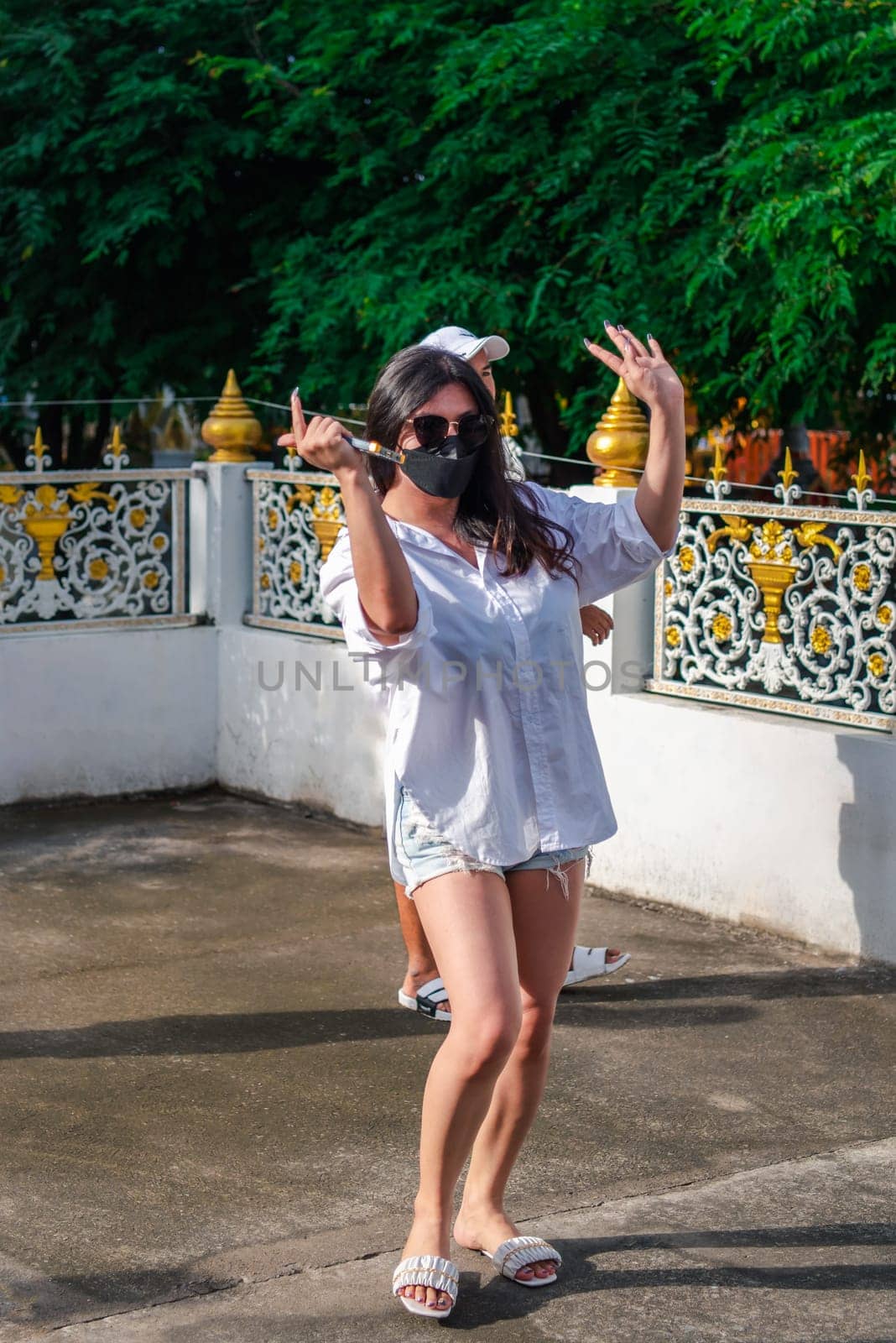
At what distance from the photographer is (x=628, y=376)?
3.48 meters

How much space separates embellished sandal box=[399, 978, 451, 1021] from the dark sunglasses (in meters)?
2.18

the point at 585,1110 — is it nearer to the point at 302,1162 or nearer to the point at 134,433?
the point at 302,1162

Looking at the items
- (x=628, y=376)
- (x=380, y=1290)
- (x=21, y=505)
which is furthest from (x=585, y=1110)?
(x=21, y=505)

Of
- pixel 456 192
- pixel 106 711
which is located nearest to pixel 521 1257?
pixel 106 711

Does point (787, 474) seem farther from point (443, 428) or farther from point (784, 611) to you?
point (443, 428)

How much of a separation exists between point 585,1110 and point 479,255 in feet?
21.5

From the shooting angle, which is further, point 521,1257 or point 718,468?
point 718,468

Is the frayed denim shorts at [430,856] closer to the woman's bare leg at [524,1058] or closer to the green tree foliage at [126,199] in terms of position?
the woman's bare leg at [524,1058]

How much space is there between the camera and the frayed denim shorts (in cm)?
338

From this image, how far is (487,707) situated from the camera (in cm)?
338

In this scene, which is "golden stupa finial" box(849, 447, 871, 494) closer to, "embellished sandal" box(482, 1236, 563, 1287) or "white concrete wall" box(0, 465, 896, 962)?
"white concrete wall" box(0, 465, 896, 962)

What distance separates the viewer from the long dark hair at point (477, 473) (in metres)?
3.44

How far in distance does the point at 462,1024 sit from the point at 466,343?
163cm

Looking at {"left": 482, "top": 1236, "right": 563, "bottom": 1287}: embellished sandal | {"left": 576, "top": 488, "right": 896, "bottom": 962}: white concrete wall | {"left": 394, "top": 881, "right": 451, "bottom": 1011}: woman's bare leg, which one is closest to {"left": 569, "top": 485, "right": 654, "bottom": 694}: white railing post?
{"left": 576, "top": 488, "right": 896, "bottom": 962}: white concrete wall
